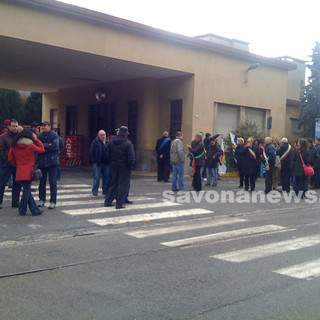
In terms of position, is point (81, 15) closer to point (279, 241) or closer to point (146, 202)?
point (146, 202)

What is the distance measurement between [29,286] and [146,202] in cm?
691

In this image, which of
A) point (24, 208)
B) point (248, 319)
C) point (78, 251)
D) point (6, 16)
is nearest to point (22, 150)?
point (24, 208)

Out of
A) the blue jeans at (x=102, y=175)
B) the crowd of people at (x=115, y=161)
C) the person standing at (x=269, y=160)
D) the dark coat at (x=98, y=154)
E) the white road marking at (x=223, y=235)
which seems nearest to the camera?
the white road marking at (x=223, y=235)

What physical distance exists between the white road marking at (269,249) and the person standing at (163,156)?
372 inches

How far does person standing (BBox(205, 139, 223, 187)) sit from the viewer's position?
16375 millimetres

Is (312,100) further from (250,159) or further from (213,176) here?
(250,159)

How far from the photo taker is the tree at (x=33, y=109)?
41906 millimetres

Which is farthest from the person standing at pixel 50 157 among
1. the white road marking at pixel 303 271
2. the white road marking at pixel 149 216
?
the white road marking at pixel 303 271

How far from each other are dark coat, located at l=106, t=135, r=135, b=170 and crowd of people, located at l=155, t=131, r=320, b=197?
362 cm

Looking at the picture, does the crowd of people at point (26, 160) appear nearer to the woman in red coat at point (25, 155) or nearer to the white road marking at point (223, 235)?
the woman in red coat at point (25, 155)

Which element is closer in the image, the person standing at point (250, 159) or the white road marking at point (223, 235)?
the white road marking at point (223, 235)

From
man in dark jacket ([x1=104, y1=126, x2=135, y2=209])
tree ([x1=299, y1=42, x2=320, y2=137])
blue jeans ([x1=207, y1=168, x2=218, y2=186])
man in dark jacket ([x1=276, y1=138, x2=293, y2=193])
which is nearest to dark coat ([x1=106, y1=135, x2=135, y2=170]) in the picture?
man in dark jacket ([x1=104, y1=126, x2=135, y2=209])

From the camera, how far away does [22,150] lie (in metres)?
9.43

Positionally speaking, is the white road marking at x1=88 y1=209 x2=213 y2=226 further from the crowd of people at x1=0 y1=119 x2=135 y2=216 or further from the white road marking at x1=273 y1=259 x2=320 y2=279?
the white road marking at x1=273 y1=259 x2=320 y2=279
